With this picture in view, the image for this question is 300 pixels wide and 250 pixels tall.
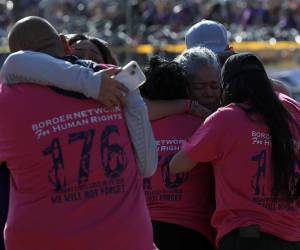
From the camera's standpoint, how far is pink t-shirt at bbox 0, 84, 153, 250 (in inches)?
127

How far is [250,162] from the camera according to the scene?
3.69m

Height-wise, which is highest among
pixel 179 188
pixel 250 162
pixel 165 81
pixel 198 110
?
pixel 165 81

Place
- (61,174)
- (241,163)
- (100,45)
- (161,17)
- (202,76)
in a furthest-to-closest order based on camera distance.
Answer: (161,17), (100,45), (202,76), (241,163), (61,174)

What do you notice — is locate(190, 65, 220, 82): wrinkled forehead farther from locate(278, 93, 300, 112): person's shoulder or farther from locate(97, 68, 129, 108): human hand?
locate(97, 68, 129, 108): human hand

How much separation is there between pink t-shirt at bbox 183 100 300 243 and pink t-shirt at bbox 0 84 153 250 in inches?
20.6

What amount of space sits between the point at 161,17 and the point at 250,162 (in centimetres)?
1926

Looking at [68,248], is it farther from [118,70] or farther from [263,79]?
[263,79]

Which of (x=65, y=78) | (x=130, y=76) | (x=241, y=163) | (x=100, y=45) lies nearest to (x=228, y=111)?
(x=241, y=163)

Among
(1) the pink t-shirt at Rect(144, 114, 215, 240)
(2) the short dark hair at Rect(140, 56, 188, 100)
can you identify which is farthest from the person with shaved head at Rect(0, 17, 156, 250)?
(2) the short dark hair at Rect(140, 56, 188, 100)

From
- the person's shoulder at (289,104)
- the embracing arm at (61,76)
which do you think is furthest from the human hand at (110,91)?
the person's shoulder at (289,104)

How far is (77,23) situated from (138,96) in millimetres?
18411

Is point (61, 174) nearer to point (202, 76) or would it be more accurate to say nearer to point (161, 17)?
point (202, 76)

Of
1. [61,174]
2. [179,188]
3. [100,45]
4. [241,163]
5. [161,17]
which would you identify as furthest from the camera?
[161,17]

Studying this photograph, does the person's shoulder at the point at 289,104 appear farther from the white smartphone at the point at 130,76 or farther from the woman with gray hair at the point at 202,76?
the white smartphone at the point at 130,76
